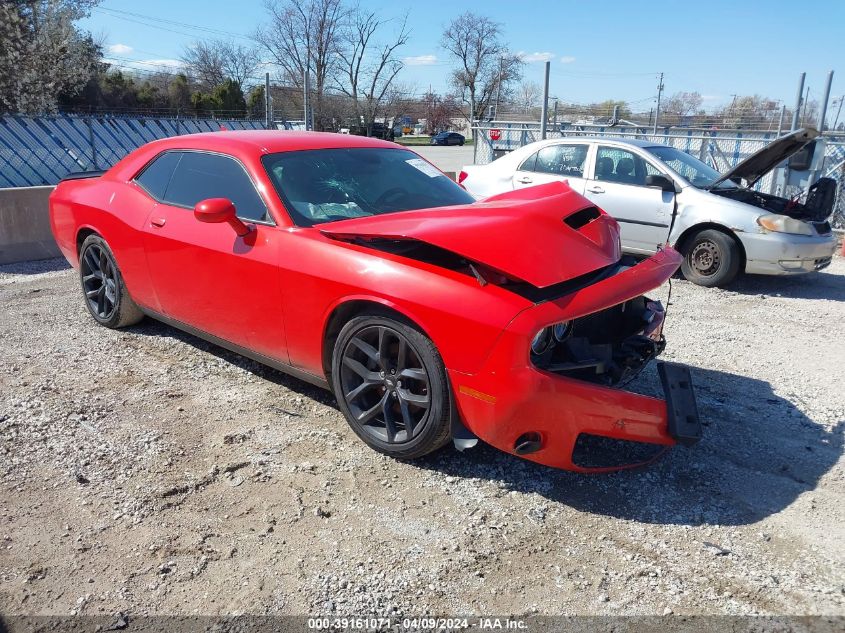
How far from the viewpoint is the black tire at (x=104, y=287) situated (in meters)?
4.80

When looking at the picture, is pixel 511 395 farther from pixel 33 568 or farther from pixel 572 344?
pixel 33 568

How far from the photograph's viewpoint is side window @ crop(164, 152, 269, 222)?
3.71 metres

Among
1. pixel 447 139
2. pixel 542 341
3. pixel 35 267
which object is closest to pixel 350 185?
pixel 542 341

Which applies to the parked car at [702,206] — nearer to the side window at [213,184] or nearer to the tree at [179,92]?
the side window at [213,184]

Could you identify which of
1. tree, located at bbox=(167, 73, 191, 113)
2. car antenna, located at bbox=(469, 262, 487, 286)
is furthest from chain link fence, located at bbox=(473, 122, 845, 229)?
tree, located at bbox=(167, 73, 191, 113)

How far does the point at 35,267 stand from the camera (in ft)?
24.6

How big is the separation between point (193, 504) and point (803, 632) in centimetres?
247

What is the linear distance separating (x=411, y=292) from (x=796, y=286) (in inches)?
243

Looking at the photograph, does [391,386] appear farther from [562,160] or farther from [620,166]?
[562,160]

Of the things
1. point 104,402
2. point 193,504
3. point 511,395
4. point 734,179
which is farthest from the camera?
point 734,179

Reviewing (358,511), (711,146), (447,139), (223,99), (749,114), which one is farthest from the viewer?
(447,139)

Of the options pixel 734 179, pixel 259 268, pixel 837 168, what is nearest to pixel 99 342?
pixel 259 268

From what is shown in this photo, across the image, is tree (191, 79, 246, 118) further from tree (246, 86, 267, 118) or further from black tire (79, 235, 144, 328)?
black tire (79, 235, 144, 328)

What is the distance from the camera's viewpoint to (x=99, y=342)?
4875mm
